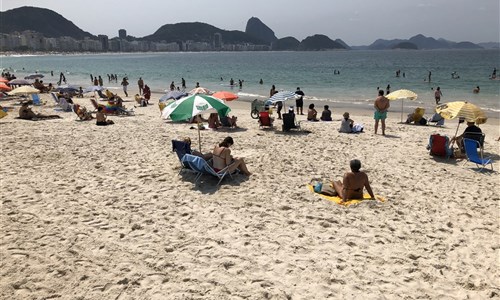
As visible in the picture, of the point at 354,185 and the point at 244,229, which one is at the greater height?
the point at 354,185

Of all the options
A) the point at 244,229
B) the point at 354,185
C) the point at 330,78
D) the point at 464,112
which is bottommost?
the point at 244,229

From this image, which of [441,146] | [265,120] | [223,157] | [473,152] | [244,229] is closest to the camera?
[244,229]

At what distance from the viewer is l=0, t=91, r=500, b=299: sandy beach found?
3973mm

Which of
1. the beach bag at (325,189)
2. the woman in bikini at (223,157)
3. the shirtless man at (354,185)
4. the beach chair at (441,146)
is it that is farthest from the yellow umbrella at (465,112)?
the woman in bikini at (223,157)

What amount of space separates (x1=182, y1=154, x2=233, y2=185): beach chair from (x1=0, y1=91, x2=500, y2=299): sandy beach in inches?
9.0

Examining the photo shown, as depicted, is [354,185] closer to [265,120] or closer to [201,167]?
[201,167]

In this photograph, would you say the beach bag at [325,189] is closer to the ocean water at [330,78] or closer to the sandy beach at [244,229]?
the sandy beach at [244,229]

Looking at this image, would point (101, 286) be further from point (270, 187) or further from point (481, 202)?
point (481, 202)

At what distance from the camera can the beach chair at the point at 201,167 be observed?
6.84 meters

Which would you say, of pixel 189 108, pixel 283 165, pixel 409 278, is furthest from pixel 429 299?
pixel 189 108

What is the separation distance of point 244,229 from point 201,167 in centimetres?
206

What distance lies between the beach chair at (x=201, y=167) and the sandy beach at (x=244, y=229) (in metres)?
0.23

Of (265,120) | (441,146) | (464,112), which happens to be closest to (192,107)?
(265,120)

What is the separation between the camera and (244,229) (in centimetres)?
522
